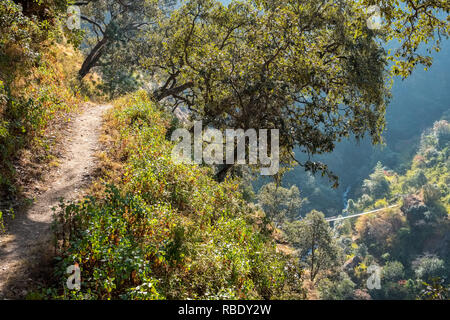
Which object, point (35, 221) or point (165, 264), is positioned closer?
point (165, 264)

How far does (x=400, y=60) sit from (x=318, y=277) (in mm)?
42437

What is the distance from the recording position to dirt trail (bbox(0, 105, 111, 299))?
5250mm

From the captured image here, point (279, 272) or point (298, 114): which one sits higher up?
point (298, 114)

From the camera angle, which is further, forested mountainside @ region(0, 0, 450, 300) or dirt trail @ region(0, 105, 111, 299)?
forested mountainside @ region(0, 0, 450, 300)

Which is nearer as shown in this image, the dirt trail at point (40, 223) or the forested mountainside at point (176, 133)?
the dirt trail at point (40, 223)

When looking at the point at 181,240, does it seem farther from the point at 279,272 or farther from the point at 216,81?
the point at 216,81

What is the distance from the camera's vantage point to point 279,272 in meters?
8.27

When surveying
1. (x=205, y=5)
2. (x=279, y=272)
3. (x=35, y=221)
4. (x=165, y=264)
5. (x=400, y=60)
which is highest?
(x=205, y=5)

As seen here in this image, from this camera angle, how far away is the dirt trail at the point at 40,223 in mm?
5250

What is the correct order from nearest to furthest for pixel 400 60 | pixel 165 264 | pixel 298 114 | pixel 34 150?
pixel 165 264 < pixel 400 60 < pixel 34 150 < pixel 298 114

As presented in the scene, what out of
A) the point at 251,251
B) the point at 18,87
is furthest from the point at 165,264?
the point at 18,87

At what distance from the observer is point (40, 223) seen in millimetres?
6977

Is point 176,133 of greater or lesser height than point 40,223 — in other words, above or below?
above

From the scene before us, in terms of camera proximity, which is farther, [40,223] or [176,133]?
[176,133]
